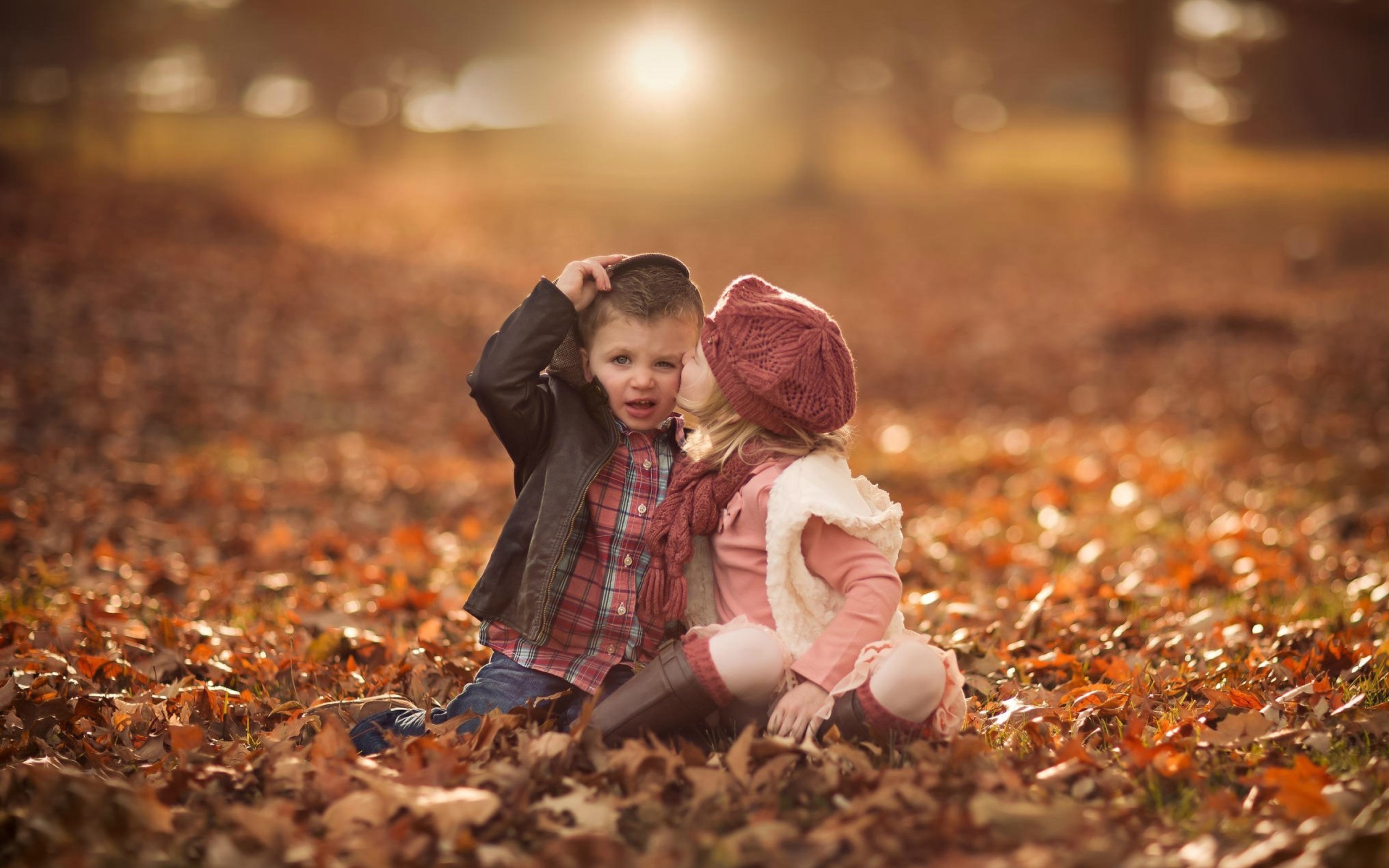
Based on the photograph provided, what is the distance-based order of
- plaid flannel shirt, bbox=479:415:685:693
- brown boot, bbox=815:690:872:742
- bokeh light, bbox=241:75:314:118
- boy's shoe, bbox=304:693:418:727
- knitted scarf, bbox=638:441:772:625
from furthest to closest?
bokeh light, bbox=241:75:314:118, boy's shoe, bbox=304:693:418:727, plaid flannel shirt, bbox=479:415:685:693, knitted scarf, bbox=638:441:772:625, brown boot, bbox=815:690:872:742

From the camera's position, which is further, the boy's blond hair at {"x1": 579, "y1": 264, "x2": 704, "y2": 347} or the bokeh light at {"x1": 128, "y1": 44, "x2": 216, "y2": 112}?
the bokeh light at {"x1": 128, "y1": 44, "x2": 216, "y2": 112}

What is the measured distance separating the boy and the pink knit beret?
0.20 metres

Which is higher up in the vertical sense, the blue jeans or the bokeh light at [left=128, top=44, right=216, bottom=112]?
the bokeh light at [left=128, top=44, right=216, bottom=112]

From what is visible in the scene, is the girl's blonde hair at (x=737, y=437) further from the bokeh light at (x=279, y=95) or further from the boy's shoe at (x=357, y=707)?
the bokeh light at (x=279, y=95)

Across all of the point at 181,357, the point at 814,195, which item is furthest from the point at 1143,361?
the point at 814,195

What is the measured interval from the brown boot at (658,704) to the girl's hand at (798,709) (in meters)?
0.16

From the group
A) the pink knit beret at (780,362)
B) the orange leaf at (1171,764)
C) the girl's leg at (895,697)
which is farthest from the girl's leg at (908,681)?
the pink knit beret at (780,362)

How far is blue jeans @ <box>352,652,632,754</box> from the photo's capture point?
3.07m

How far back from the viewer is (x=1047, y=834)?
227 cm

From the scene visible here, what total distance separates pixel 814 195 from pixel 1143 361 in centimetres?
1644

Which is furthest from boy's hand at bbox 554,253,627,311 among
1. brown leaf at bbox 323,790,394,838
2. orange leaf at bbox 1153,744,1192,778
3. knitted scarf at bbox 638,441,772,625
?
orange leaf at bbox 1153,744,1192,778

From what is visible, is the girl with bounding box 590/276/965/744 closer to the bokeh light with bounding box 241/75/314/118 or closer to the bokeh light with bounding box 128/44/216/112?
the bokeh light with bounding box 128/44/216/112

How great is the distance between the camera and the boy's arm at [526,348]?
2.97m

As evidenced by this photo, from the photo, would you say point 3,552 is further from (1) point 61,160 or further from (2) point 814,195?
(2) point 814,195
